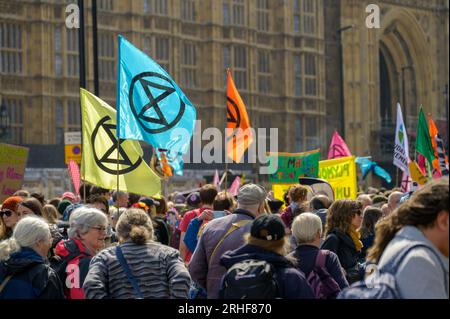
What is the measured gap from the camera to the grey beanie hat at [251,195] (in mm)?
7426

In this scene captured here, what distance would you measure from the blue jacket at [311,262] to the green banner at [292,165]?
11.4m

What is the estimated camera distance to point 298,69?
125ft

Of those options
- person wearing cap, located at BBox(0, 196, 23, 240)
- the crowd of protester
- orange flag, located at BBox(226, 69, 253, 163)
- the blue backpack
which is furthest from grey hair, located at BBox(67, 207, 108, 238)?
orange flag, located at BBox(226, 69, 253, 163)

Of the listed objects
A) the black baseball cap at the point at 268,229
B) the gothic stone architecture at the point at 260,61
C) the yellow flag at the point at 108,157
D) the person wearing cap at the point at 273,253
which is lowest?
the person wearing cap at the point at 273,253

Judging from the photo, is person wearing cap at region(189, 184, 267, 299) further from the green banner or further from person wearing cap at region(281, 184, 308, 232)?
the green banner

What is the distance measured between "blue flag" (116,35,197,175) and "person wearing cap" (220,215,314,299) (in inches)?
161

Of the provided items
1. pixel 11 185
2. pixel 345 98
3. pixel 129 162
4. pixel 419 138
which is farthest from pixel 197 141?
pixel 129 162

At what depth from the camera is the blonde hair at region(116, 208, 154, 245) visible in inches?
241

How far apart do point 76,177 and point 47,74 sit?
50.7 feet

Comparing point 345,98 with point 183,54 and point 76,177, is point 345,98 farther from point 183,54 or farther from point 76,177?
point 76,177

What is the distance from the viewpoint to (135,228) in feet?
20.2

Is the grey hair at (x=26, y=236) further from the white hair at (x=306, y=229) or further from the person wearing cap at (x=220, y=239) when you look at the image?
the white hair at (x=306, y=229)

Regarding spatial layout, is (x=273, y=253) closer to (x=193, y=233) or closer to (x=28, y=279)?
(x=28, y=279)

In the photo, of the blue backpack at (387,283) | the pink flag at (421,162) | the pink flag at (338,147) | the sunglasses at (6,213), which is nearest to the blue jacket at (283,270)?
the blue backpack at (387,283)
